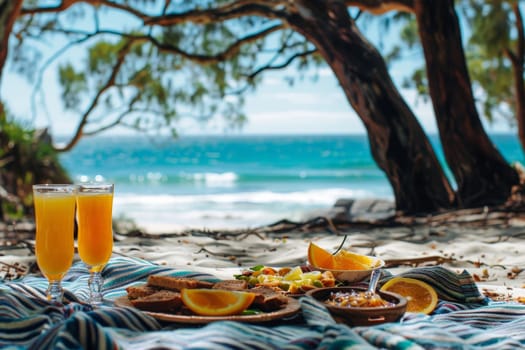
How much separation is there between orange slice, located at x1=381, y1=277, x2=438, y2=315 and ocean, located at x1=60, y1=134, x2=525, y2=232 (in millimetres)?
6453

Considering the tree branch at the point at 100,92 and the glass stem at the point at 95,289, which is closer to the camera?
the glass stem at the point at 95,289

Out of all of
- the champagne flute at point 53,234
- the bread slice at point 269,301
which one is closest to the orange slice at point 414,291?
the bread slice at point 269,301

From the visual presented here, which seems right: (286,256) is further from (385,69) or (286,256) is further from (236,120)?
(236,120)

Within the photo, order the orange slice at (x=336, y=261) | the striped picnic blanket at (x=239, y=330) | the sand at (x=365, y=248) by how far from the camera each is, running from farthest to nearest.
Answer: the sand at (x=365, y=248) < the orange slice at (x=336, y=261) < the striped picnic blanket at (x=239, y=330)

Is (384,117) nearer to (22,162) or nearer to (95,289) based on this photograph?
(95,289)

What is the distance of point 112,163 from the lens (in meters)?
35.9

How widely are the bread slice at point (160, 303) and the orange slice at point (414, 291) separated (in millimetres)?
622

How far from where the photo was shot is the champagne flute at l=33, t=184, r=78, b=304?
1.82 m

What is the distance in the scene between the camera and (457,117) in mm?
5184

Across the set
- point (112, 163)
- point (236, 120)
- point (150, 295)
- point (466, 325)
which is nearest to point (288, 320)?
point (150, 295)

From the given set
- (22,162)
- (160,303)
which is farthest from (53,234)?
(22,162)

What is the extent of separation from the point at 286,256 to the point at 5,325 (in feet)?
6.24

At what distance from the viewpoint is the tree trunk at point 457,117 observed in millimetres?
5148

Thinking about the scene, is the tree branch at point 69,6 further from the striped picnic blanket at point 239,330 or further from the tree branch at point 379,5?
the striped picnic blanket at point 239,330
